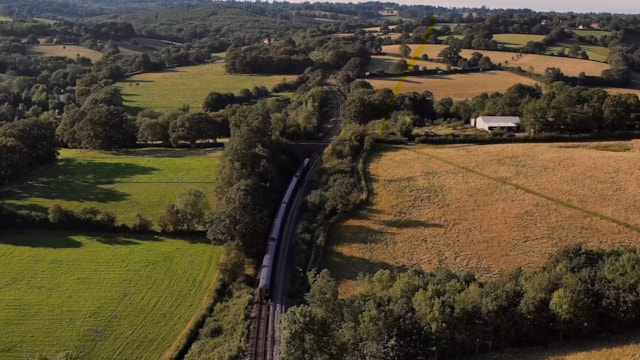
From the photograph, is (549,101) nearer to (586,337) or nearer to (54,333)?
(586,337)

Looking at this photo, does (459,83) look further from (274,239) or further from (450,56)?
(274,239)

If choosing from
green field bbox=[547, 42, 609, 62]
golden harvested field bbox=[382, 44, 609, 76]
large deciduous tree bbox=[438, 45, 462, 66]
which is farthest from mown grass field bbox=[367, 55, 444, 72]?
green field bbox=[547, 42, 609, 62]

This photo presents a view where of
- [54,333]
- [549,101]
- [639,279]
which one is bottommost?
[54,333]

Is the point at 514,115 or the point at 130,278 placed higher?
the point at 514,115

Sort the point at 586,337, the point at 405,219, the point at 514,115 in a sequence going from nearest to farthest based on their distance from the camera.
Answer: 1. the point at 586,337
2. the point at 405,219
3. the point at 514,115

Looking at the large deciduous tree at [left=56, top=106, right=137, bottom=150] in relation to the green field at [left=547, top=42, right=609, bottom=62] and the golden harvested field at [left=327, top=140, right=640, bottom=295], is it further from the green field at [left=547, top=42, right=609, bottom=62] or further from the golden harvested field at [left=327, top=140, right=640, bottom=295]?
the green field at [left=547, top=42, right=609, bottom=62]

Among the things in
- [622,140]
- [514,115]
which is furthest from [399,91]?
[622,140]

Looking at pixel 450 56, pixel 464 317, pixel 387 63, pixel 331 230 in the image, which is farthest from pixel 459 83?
pixel 464 317
